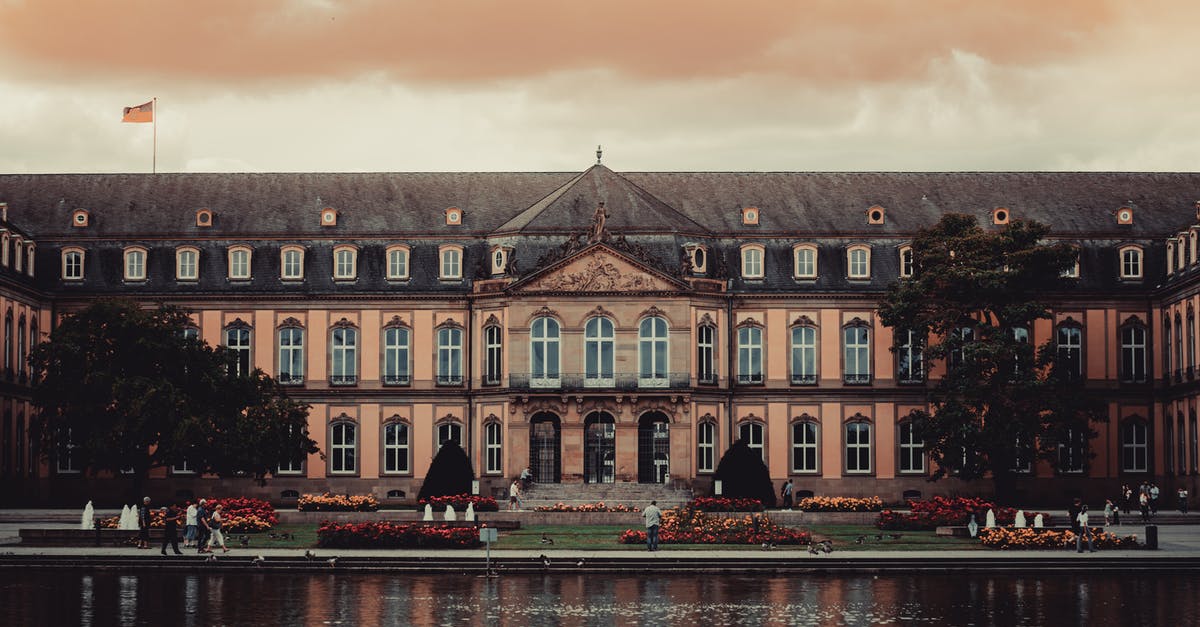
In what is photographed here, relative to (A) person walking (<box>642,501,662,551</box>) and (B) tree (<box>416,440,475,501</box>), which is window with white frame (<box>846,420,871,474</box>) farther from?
(A) person walking (<box>642,501,662,551</box>)

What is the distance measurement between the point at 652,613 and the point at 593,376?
158ft

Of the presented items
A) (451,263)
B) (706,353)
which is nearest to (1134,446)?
(706,353)

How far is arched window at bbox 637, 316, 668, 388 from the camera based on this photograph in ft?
284

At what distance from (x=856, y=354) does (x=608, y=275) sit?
13.3 metres

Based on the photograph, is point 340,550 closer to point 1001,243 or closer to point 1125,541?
point 1125,541

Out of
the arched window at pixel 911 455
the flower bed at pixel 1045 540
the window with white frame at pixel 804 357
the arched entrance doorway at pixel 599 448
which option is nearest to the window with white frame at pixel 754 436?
the window with white frame at pixel 804 357

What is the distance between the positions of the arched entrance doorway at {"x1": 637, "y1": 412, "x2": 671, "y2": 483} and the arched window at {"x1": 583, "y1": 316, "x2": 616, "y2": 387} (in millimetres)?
2910

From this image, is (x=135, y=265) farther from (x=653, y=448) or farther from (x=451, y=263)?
(x=653, y=448)

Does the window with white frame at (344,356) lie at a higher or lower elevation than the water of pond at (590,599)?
higher

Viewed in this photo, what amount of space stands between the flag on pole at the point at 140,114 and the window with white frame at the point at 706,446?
104 feet

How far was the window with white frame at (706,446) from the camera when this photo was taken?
8756 centimetres

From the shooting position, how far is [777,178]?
3748 inches

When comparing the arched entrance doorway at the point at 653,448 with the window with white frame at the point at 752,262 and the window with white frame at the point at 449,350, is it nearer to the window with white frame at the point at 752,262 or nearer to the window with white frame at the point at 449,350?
the window with white frame at the point at 752,262

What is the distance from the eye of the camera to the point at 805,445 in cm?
8981
